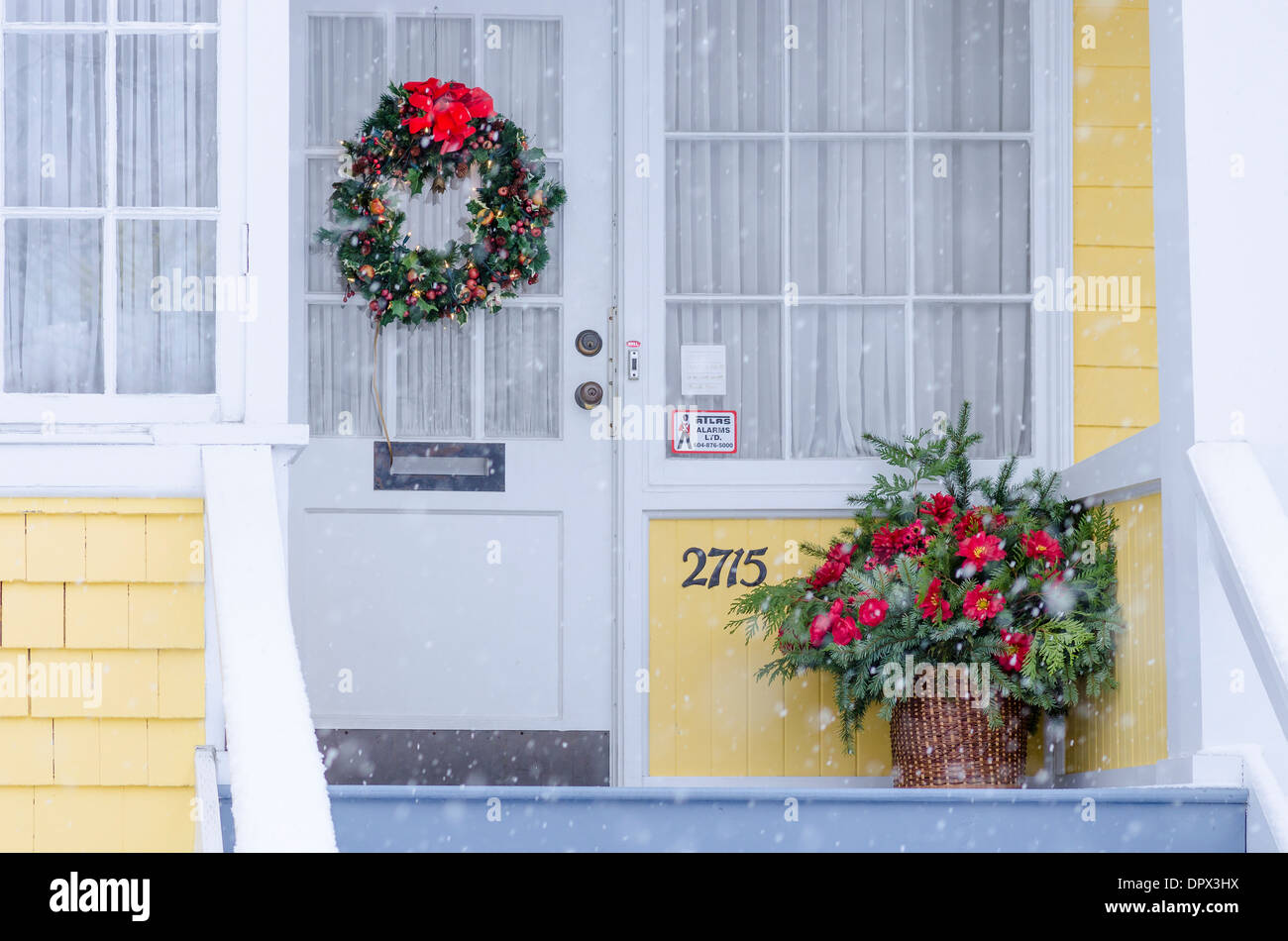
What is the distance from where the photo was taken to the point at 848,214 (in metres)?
3.51

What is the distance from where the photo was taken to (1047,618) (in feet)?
9.10

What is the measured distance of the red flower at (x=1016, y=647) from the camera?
2752 millimetres

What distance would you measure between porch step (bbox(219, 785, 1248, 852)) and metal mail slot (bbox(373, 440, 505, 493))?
139 centimetres

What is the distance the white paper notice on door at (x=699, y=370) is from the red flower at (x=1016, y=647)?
1.08 m

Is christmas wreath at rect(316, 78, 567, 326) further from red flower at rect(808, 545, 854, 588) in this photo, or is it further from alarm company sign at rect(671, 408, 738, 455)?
red flower at rect(808, 545, 854, 588)

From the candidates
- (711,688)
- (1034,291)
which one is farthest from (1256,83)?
(711,688)

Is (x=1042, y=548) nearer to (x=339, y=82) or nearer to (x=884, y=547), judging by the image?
(x=884, y=547)

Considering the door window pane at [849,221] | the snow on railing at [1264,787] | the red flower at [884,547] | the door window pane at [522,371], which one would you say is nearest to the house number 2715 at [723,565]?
the red flower at [884,547]

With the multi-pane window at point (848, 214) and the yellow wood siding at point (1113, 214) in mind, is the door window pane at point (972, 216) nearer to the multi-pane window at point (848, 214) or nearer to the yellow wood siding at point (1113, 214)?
the multi-pane window at point (848, 214)

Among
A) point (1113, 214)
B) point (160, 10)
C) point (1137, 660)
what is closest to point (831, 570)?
point (1137, 660)

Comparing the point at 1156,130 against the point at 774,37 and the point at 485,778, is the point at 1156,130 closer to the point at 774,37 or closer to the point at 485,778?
the point at 774,37

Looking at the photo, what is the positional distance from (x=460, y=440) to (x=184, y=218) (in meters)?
1.24
